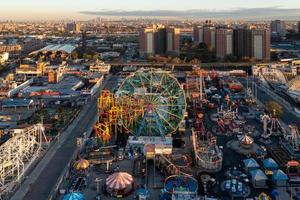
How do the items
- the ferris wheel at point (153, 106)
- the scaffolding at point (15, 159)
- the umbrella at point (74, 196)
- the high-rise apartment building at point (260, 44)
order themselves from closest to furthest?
the umbrella at point (74, 196), the scaffolding at point (15, 159), the ferris wheel at point (153, 106), the high-rise apartment building at point (260, 44)

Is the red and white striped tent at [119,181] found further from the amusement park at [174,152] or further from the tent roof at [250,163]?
the tent roof at [250,163]

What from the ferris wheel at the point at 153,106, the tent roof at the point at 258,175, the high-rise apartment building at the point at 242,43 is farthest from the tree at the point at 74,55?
the tent roof at the point at 258,175

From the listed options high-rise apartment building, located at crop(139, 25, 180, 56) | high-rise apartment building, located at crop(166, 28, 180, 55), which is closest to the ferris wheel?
high-rise apartment building, located at crop(139, 25, 180, 56)

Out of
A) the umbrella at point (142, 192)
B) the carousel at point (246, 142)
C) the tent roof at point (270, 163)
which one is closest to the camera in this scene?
the umbrella at point (142, 192)

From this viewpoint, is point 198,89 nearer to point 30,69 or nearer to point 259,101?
point 259,101

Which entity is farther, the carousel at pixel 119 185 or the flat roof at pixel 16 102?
the flat roof at pixel 16 102

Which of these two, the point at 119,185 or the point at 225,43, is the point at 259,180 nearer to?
the point at 119,185

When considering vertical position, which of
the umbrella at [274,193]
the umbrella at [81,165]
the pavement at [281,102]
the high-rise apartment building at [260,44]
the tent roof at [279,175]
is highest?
the high-rise apartment building at [260,44]

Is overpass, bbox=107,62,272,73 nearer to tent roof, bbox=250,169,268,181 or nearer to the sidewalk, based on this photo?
the sidewalk

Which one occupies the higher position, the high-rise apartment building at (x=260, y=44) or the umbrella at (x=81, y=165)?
the high-rise apartment building at (x=260, y=44)
